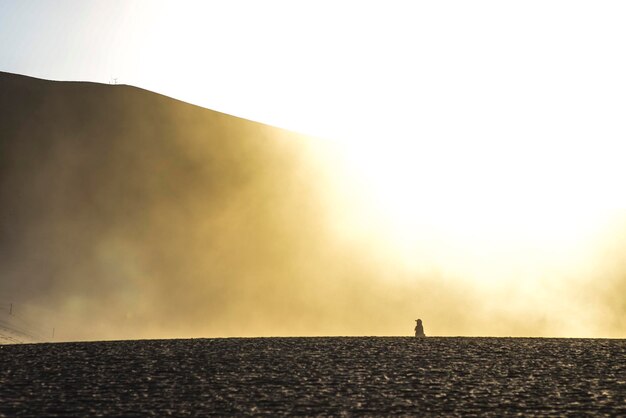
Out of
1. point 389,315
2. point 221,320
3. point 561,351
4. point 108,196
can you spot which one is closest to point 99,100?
point 108,196

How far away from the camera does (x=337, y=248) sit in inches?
2717

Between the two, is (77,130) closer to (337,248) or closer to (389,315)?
(337,248)

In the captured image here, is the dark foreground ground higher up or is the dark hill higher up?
the dark hill

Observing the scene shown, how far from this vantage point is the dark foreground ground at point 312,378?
14.2m

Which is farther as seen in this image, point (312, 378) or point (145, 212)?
point (145, 212)

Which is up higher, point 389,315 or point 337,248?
point 337,248

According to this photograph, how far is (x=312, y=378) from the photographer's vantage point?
17.4 metres

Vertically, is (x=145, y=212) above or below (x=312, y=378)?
above

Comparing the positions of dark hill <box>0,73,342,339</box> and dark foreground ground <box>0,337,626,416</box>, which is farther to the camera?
dark hill <box>0,73,342,339</box>

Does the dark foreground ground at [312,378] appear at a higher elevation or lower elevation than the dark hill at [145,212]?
lower

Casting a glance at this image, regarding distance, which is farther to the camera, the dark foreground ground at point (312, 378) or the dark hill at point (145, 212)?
the dark hill at point (145, 212)

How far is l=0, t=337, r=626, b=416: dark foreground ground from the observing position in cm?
1424

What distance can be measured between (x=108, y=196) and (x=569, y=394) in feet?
182

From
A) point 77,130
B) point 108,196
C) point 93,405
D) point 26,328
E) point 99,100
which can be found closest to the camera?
point 93,405
